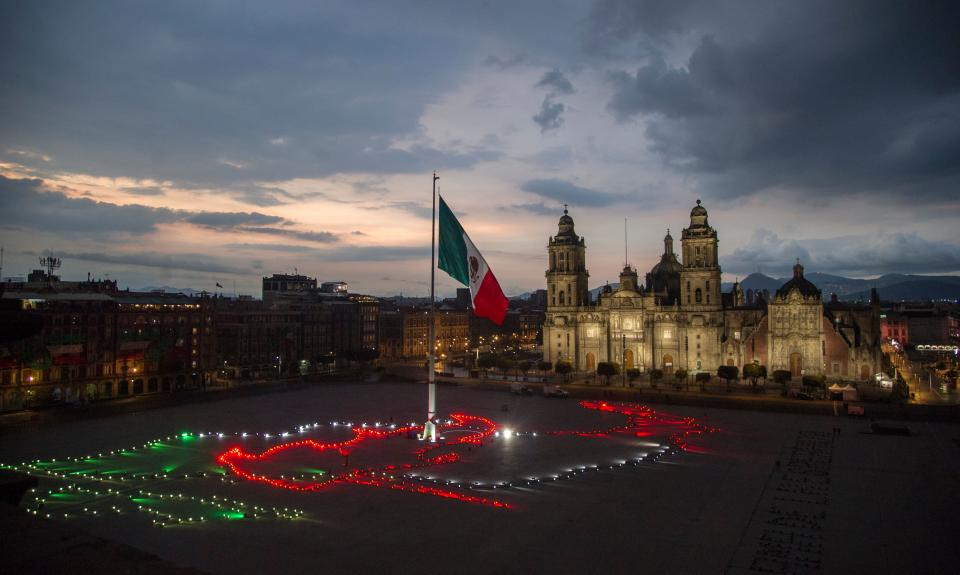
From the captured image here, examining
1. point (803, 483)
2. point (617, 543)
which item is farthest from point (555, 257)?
point (617, 543)

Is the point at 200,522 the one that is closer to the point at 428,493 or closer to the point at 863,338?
the point at 428,493

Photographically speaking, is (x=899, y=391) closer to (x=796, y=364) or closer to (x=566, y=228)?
(x=796, y=364)

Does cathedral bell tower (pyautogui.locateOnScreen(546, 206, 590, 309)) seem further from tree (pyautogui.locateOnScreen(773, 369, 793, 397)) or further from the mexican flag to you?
the mexican flag

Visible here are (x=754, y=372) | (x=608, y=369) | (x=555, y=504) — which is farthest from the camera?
(x=608, y=369)

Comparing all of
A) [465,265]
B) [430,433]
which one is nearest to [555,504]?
[465,265]

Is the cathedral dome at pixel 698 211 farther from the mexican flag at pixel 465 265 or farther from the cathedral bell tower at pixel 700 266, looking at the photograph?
the mexican flag at pixel 465 265

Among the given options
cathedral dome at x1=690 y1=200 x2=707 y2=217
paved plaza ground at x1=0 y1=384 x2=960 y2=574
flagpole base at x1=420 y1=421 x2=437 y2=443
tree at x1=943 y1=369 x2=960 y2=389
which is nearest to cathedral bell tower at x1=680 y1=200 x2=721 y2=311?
cathedral dome at x1=690 y1=200 x2=707 y2=217

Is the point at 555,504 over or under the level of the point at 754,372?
under
